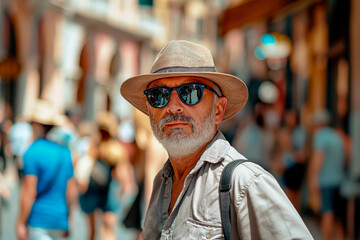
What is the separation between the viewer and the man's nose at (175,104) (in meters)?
2.37

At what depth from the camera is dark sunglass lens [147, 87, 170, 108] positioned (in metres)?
2.39

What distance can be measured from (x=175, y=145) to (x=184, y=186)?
0.22 m

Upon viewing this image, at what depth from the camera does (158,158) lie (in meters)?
6.26

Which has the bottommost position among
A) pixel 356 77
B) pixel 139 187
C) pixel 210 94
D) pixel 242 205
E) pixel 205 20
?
pixel 139 187

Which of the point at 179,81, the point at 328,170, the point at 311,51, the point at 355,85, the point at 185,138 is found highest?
the point at 311,51

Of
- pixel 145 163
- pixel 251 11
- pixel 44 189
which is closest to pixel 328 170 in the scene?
pixel 145 163

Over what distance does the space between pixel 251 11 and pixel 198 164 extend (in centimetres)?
715

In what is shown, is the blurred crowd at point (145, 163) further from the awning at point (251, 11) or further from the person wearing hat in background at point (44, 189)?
the awning at point (251, 11)

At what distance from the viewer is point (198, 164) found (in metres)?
2.27

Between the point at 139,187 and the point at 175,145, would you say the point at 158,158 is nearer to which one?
→ the point at 139,187

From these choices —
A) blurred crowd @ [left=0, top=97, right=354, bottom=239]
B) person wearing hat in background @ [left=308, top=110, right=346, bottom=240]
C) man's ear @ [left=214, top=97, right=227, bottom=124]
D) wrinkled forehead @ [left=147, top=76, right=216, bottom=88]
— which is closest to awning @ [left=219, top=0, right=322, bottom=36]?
blurred crowd @ [left=0, top=97, right=354, bottom=239]

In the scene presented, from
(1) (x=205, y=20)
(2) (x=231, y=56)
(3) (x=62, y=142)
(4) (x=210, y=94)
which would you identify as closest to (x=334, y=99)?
(3) (x=62, y=142)

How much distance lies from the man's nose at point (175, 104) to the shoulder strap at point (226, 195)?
1.20 feet

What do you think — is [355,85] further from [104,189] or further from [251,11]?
[104,189]
